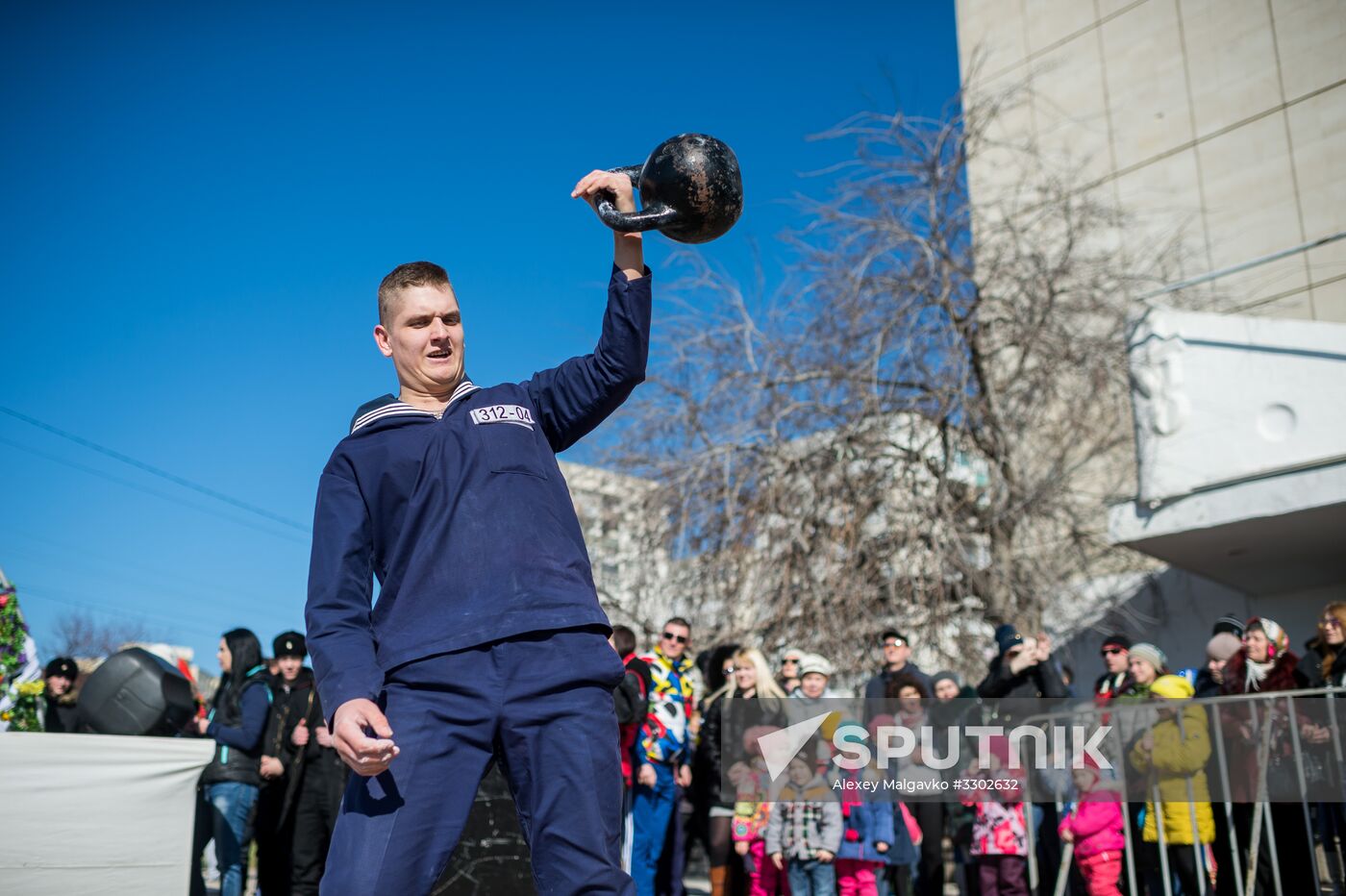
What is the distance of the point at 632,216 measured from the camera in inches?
106

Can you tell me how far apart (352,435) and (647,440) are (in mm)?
10432

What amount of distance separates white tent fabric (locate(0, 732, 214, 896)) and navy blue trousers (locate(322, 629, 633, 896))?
3763mm

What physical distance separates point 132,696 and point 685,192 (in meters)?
5.93

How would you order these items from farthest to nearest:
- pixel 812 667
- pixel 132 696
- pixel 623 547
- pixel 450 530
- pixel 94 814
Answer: pixel 623 547, pixel 812 667, pixel 132 696, pixel 94 814, pixel 450 530

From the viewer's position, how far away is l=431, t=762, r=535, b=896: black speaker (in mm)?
5641

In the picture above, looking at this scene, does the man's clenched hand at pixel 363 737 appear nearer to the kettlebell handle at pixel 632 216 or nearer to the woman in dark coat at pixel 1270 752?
the kettlebell handle at pixel 632 216

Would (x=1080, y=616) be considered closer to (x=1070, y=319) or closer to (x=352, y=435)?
(x=1070, y=319)

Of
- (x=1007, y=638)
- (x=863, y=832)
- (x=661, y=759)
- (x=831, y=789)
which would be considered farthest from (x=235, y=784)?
(x=1007, y=638)

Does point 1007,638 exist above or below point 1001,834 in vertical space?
above

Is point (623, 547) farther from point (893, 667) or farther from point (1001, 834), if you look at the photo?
point (1001, 834)

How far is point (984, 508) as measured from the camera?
12.2 meters

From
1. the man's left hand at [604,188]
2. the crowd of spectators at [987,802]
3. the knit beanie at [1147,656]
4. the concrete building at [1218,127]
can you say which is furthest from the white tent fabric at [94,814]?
the concrete building at [1218,127]

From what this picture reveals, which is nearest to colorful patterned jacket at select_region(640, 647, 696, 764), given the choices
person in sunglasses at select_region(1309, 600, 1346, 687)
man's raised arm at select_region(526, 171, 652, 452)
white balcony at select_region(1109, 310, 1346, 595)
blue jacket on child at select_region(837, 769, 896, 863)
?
blue jacket on child at select_region(837, 769, 896, 863)

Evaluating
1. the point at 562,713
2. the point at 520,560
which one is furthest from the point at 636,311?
the point at 562,713
